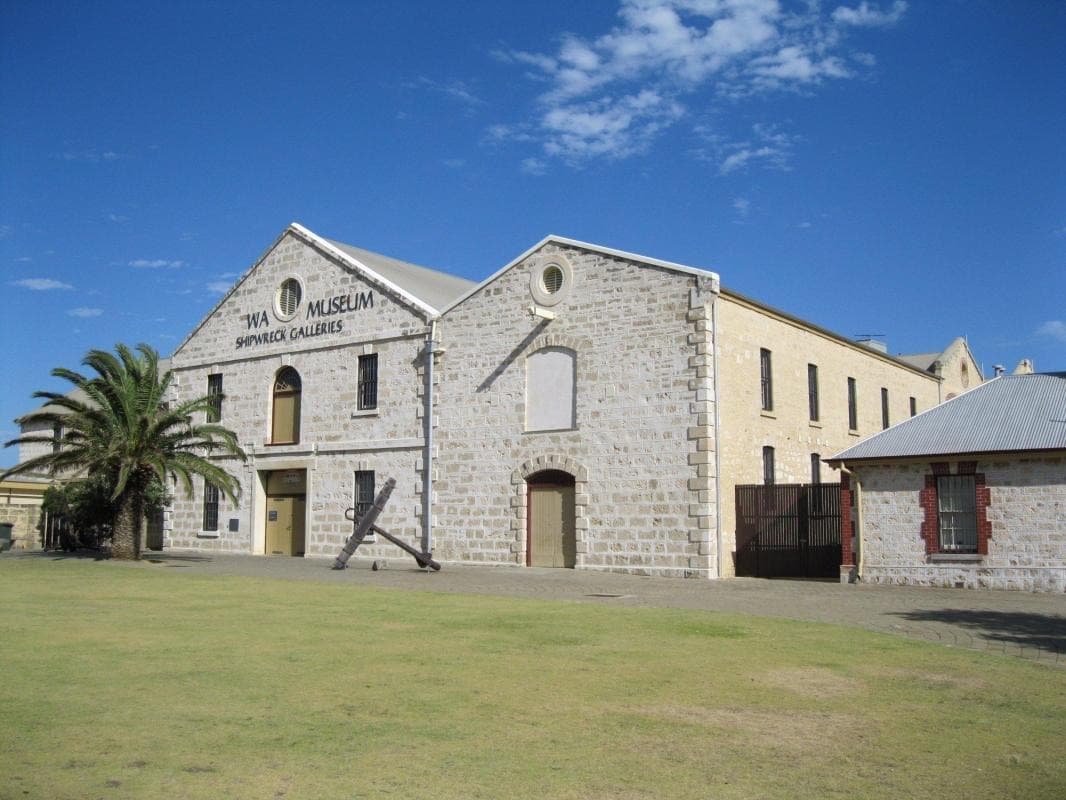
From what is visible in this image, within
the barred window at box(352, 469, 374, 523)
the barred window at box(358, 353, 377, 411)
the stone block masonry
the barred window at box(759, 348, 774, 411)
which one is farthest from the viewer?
the barred window at box(358, 353, 377, 411)

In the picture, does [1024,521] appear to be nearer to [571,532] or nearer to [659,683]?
[571,532]

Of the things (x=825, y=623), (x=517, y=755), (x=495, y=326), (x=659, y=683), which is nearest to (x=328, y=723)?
(x=517, y=755)

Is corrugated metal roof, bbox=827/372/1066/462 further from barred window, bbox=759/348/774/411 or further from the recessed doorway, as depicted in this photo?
the recessed doorway

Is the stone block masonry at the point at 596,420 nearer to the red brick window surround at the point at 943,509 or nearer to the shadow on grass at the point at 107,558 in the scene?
the red brick window surround at the point at 943,509

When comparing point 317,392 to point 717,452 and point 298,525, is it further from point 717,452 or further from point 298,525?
point 717,452

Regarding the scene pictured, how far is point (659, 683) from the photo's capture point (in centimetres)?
865

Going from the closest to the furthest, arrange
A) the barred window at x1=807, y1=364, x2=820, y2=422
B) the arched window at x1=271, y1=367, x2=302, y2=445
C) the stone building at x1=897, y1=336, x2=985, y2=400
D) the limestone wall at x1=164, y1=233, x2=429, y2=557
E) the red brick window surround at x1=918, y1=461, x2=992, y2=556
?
the red brick window surround at x1=918, y1=461, x2=992, y2=556
the limestone wall at x1=164, y1=233, x2=429, y2=557
the barred window at x1=807, y1=364, x2=820, y2=422
the arched window at x1=271, y1=367, x2=302, y2=445
the stone building at x1=897, y1=336, x2=985, y2=400

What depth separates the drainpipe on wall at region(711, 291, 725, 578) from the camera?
22484mm

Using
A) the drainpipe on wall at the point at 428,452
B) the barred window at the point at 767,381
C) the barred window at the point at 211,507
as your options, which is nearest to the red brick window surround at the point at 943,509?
the barred window at the point at 767,381

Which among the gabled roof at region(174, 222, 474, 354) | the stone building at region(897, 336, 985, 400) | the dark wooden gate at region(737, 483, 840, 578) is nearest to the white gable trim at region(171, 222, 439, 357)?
the gabled roof at region(174, 222, 474, 354)

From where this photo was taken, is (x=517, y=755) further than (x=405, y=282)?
No

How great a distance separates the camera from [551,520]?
24875 mm

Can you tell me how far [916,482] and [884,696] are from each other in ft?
42.7

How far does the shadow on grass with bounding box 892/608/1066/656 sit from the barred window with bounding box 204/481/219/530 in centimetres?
2280
